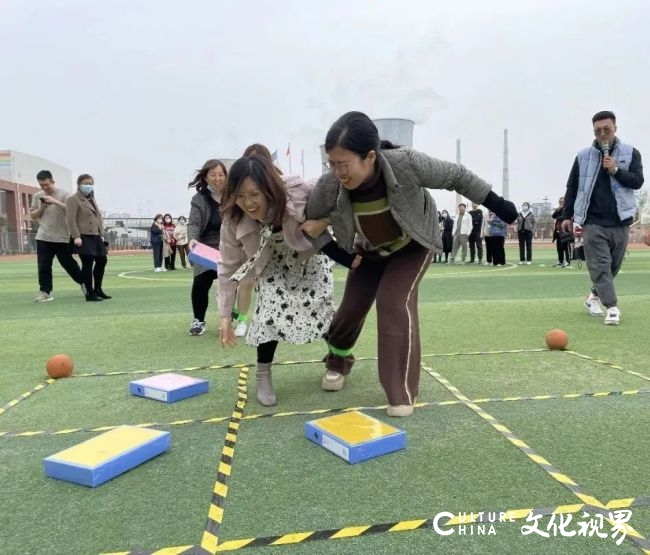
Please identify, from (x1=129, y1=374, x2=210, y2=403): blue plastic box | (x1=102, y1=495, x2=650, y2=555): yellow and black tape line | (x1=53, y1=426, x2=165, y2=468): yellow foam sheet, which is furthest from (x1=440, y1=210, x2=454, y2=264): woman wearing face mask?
(x1=102, y1=495, x2=650, y2=555): yellow and black tape line

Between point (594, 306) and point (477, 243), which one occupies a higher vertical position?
point (477, 243)

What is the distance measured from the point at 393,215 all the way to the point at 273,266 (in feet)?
2.81

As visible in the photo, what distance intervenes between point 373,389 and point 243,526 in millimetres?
1910

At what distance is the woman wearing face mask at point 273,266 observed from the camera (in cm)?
323

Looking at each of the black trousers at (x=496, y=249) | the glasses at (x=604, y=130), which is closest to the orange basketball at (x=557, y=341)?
the glasses at (x=604, y=130)

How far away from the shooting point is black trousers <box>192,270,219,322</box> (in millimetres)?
5996

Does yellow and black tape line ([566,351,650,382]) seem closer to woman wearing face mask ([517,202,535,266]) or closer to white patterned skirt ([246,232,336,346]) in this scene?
white patterned skirt ([246,232,336,346])

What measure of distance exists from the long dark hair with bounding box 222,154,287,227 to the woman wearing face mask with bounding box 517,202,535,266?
13844mm

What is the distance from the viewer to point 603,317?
651 centimetres

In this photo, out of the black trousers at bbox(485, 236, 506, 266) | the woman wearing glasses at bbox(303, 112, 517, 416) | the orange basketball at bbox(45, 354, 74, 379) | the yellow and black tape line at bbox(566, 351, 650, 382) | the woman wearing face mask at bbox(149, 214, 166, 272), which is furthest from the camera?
the woman wearing face mask at bbox(149, 214, 166, 272)

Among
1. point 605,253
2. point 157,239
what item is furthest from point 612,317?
point 157,239

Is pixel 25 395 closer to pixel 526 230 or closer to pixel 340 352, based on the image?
pixel 340 352

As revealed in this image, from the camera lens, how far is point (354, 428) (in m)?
2.75

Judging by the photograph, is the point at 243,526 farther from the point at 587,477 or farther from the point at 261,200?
the point at 261,200
